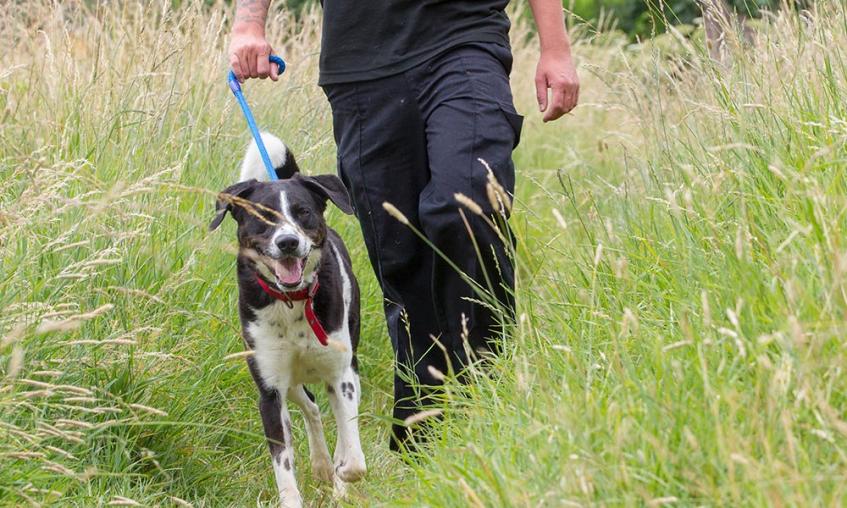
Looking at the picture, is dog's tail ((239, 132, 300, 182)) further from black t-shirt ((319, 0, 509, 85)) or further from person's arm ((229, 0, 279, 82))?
black t-shirt ((319, 0, 509, 85))

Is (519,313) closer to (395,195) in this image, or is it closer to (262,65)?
(395,195)

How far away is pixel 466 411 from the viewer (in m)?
3.55

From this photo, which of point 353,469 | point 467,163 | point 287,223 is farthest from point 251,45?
point 353,469

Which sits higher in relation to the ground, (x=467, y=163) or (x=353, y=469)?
(x=467, y=163)

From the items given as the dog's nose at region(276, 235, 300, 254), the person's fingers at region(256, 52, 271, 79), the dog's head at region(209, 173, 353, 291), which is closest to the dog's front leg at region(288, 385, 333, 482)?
the dog's head at region(209, 173, 353, 291)

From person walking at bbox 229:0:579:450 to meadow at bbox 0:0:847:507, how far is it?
0.80 ft

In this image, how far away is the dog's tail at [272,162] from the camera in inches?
200

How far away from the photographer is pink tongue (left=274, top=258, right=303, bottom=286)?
439cm

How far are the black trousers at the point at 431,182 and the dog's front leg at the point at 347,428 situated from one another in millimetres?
180

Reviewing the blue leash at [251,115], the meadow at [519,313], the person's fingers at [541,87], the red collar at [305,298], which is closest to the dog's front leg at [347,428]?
the meadow at [519,313]

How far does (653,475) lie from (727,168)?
1.62 m

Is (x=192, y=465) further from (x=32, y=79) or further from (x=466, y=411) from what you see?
(x=32, y=79)

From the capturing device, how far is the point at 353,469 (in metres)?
4.46

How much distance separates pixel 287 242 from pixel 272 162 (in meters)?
0.86
